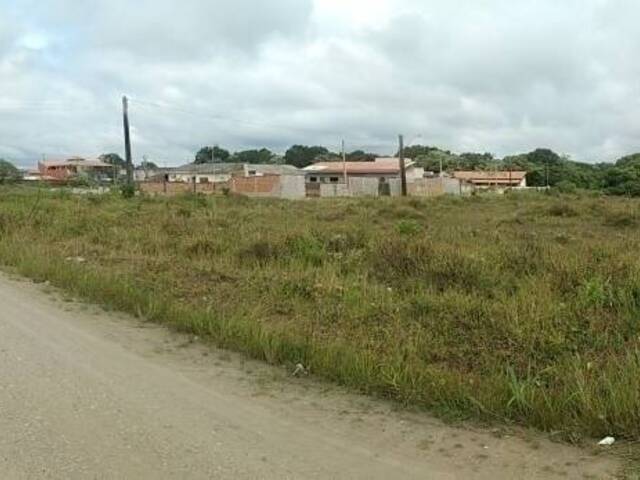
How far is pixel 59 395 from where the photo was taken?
5.41 meters

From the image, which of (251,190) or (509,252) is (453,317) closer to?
(509,252)

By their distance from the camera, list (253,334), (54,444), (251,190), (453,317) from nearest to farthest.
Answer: (54,444) → (253,334) → (453,317) → (251,190)

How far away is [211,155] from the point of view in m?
132

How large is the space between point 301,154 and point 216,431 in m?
142

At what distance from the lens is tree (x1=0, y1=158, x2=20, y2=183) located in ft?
279

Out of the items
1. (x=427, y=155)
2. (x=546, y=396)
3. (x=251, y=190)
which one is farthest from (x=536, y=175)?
(x=546, y=396)

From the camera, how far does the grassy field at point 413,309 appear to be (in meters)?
5.14

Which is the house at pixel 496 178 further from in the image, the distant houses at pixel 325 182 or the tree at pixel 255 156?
the tree at pixel 255 156

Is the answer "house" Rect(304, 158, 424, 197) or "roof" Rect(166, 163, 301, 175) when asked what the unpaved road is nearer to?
"house" Rect(304, 158, 424, 197)

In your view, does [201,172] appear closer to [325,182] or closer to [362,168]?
[362,168]

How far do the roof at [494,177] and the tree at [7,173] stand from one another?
57834 millimetres

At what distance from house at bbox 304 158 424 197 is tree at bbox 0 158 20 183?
35701 mm

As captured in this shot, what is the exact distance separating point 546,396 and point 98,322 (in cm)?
537

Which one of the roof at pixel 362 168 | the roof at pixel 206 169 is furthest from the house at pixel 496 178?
the roof at pixel 206 169
